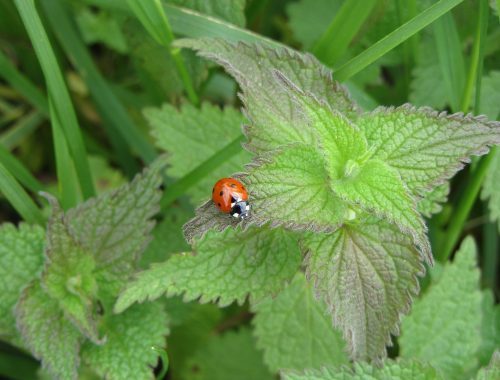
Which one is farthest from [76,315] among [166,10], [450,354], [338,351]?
[450,354]

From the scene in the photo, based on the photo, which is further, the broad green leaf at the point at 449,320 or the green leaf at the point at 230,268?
the broad green leaf at the point at 449,320

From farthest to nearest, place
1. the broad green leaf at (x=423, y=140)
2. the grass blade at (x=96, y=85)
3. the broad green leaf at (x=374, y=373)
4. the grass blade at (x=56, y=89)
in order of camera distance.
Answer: the grass blade at (x=96, y=85) → the grass blade at (x=56, y=89) → the broad green leaf at (x=374, y=373) → the broad green leaf at (x=423, y=140)

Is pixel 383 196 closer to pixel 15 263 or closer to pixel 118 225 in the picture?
pixel 118 225

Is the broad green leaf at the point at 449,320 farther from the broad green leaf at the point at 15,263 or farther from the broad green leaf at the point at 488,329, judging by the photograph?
the broad green leaf at the point at 15,263

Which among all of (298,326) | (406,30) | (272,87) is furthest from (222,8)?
(298,326)

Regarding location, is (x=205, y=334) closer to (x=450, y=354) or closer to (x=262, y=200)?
(x=450, y=354)

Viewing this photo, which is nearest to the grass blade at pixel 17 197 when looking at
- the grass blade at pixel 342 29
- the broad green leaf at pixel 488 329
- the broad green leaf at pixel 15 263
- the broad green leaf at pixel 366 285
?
the broad green leaf at pixel 15 263
